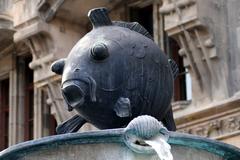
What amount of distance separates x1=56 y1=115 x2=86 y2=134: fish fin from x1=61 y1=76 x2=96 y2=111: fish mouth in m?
0.22

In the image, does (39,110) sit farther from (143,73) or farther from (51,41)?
(143,73)

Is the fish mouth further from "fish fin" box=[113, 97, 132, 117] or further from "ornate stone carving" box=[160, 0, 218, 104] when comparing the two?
"ornate stone carving" box=[160, 0, 218, 104]

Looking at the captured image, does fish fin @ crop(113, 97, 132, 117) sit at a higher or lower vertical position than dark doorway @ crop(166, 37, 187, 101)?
lower

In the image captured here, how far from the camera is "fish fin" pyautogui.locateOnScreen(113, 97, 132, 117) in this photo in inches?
171

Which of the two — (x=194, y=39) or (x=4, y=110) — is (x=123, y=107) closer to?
(x=194, y=39)

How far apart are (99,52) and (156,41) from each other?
12748 millimetres

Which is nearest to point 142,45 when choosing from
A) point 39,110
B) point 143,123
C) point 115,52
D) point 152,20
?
point 115,52

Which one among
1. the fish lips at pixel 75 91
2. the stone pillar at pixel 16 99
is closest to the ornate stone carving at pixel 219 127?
the stone pillar at pixel 16 99

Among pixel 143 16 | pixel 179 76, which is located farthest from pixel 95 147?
pixel 143 16

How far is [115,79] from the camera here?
4.36 m

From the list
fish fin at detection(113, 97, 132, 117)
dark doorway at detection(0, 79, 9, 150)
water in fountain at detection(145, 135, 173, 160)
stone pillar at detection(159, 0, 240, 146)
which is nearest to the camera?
water in fountain at detection(145, 135, 173, 160)

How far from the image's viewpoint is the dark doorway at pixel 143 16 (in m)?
17.7

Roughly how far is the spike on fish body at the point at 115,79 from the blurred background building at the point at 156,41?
10077 mm

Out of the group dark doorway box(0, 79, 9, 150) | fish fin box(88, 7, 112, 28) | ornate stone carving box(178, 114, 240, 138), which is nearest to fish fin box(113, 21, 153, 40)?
fish fin box(88, 7, 112, 28)
